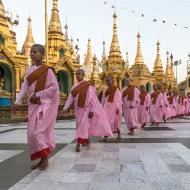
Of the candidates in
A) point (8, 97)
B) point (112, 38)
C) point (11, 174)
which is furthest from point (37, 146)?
point (112, 38)

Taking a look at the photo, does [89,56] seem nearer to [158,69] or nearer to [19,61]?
[158,69]

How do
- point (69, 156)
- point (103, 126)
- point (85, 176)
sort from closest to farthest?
1. point (85, 176)
2. point (69, 156)
3. point (103, 126)

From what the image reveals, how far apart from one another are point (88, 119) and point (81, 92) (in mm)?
648

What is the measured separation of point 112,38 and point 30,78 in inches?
1380

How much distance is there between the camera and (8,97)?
25.4m

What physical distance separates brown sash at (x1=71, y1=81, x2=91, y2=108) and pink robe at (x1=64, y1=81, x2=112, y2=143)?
7cm

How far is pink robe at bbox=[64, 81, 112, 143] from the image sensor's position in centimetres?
771

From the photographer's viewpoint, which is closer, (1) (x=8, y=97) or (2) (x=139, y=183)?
(2) (x=139, y=183)

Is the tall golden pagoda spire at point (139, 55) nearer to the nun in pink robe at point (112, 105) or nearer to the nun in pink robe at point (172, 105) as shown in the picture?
the nun in pink robe at point (172, 105)

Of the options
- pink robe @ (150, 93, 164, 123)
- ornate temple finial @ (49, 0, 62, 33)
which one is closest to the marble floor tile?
pink robe @ (150, 93, 164, 123)

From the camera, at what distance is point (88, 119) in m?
8.01

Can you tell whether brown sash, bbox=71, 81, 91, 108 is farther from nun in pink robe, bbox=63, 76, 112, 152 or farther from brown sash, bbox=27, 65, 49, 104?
brown sash, bbox=27, 65, 49, 104

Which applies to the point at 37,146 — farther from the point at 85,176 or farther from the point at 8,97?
the point at 8,97

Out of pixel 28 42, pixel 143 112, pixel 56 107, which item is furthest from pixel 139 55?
pixel 56 107
